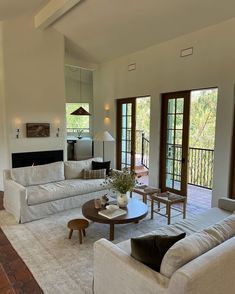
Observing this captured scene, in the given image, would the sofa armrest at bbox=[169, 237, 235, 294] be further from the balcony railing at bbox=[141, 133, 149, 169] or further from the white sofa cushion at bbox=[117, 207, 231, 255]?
the balcony railing at bbox=[141, 133, 149, 169]

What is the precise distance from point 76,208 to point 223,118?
11.1 feet

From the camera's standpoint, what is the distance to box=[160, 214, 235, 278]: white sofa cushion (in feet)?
5.66

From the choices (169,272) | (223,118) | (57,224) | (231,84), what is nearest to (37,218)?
(57,224)

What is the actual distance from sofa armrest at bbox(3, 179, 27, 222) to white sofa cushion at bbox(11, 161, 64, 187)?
187mm

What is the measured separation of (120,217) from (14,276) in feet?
4.83

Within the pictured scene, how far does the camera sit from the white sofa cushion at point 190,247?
1726mm

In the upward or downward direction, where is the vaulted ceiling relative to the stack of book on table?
upward

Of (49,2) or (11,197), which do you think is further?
(49,2)

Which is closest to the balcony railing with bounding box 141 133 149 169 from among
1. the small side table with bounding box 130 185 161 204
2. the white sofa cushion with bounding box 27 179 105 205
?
the white sofa cushion with bounding box 27 179 105 205

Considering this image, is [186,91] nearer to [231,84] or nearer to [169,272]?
[231,84]

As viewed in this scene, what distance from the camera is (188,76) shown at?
5.21m

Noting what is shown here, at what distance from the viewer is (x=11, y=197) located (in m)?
4.39

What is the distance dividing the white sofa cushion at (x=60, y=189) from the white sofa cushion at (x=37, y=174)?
16 centimetres

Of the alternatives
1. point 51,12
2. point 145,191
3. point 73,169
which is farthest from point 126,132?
point 51,12
